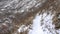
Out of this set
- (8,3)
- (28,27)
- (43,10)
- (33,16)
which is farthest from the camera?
(8,3)

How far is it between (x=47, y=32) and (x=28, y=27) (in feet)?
1.64

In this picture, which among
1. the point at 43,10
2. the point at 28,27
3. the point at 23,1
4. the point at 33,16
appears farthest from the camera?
the point at 23,1

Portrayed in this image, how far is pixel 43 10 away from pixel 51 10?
25cm

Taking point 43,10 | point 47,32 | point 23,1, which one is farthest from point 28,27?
point 23,1

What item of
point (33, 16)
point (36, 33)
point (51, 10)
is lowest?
point (36, 33)

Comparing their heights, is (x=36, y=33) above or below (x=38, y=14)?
below

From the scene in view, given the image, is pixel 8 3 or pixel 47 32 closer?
pixel 47 32

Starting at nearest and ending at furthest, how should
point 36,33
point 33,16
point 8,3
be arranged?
point 36,33, point 33,16, point 8,3

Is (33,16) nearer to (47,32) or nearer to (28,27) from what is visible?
(28,27)

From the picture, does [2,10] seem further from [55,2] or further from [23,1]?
[55,2]

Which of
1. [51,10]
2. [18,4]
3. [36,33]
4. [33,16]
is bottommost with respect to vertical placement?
[36,33]

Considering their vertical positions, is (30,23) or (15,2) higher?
(15,2)

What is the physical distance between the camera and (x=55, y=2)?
5.08m

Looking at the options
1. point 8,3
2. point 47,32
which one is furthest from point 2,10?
point 47,32
